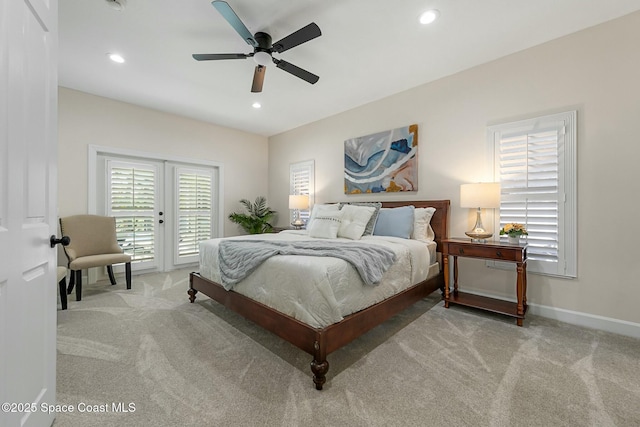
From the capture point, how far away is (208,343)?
219 centimetres

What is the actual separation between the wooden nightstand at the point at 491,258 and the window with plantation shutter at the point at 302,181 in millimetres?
2804

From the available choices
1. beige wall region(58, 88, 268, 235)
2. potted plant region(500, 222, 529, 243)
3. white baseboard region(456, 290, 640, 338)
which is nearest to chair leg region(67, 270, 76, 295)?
beige wall region(58, 88, 268, 235)

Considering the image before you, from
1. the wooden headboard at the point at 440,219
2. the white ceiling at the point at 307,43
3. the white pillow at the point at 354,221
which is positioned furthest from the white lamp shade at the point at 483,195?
the white ceiling at the point at 307,43

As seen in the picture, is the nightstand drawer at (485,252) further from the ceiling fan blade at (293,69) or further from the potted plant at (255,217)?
the potted plant at (255,217)

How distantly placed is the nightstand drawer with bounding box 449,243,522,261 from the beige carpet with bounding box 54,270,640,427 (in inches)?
25.3

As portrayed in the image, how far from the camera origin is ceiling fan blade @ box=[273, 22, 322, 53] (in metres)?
2.07

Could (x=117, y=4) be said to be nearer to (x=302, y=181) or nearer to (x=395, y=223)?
(x=395, y=223)

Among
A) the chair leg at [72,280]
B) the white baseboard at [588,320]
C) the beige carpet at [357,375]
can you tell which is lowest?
the beige carpet at [357,375]

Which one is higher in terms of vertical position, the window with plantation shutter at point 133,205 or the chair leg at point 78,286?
the window with plantation shutter at point 133,205

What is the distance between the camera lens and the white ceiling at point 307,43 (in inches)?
87.8

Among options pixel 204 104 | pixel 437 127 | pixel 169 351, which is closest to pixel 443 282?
pixel 437 127

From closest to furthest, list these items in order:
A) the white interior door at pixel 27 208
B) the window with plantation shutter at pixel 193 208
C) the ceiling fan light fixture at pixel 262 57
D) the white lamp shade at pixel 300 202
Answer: the white interior door at pixel 27 208 < the ceiling fan light fixture at pixel 262 57 < the white lamp shade at pixel 300 202 < the window with plantation shutter at pixel 193 208

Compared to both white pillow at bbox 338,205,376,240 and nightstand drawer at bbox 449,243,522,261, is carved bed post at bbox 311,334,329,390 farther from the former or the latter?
nightstand drawer at bbox 449,243,522,261

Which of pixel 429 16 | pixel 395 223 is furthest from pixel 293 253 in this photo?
pixel 429 16
